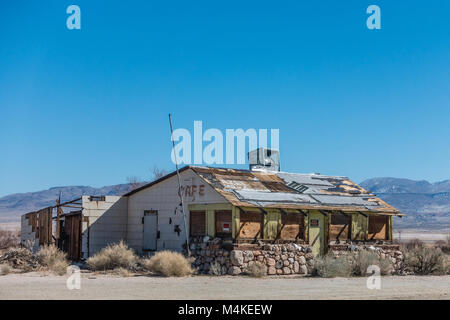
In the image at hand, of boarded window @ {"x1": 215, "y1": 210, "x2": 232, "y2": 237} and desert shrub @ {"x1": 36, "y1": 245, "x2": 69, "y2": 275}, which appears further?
boarded window @ {"x1": 215, "y1": 210, "x2": 232, "y2": 237}

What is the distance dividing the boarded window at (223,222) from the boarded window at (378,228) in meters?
7.02

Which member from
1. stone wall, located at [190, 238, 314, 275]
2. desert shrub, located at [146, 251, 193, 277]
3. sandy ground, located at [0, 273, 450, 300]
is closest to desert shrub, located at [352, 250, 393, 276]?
sandy ground, located at [0, 273, 450, 300]

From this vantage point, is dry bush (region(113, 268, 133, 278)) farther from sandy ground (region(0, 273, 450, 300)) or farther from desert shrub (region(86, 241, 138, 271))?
desert shrub (region(86, 241, 138, 271))

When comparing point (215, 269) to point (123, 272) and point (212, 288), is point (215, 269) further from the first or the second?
point (212, 288)

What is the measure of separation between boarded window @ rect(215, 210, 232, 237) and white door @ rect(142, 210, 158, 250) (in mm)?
3588

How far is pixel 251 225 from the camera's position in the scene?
72.0 feet

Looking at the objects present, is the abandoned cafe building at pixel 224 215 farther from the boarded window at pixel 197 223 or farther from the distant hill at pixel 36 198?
the distant hill at pixel 36 198

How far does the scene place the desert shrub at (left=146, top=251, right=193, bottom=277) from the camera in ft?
64.4

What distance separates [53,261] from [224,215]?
630 cm

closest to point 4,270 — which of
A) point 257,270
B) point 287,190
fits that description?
point 257,270
